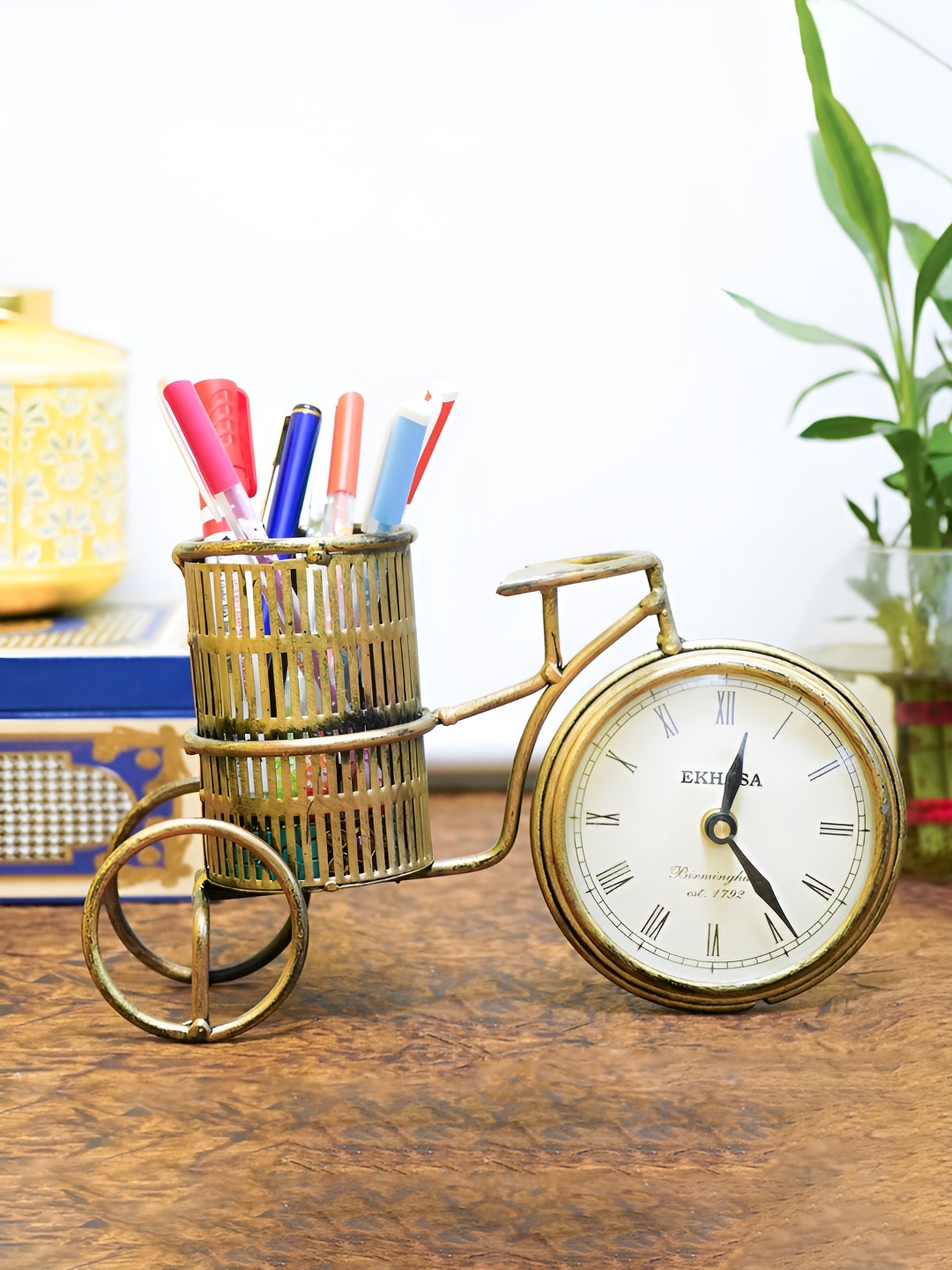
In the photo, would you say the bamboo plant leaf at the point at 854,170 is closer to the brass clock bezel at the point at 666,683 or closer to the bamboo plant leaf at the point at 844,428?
the bamboo plant leaf at the point at 844,428

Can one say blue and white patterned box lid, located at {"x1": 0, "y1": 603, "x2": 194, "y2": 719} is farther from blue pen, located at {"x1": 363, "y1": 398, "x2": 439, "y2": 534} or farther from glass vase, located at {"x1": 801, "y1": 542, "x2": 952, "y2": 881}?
glass vase, located at {"x1": 801, "y1": 542, "x2": 952, "y2": 881}

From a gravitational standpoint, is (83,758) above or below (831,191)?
below

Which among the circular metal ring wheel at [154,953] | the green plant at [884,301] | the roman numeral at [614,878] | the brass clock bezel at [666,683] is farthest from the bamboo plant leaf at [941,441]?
the circular metal ring wheel at [154,953]

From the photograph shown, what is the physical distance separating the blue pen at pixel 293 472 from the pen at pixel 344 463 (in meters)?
0.01

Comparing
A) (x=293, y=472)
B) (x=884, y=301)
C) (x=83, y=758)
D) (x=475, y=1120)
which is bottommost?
(x=475, y=1120)

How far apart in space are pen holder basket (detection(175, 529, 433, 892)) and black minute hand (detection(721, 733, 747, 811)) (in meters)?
0.15

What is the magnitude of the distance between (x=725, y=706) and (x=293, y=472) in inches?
8.9

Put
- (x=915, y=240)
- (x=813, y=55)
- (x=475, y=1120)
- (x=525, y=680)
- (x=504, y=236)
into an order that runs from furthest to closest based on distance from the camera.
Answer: (x=504, y=236), (x=915, y=240), (x=813, y=55), (x=525, y=680), (x=475, y=1120)

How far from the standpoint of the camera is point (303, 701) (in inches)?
23.2

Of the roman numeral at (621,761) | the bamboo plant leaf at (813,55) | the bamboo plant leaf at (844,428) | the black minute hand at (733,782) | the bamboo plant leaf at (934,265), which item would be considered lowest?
the black minute hand at (733,782)

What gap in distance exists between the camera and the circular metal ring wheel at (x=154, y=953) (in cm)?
65

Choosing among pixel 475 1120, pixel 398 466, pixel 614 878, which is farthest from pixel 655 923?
pixel 398 466

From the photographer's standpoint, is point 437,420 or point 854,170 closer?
point 437,420

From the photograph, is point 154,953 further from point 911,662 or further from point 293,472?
point 911,662
